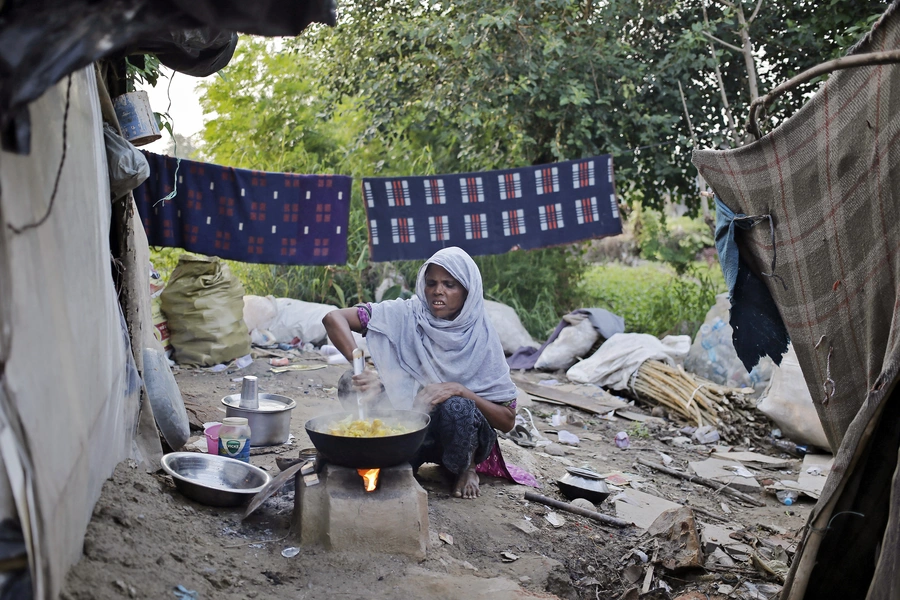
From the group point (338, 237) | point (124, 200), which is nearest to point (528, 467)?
point (124, 200)

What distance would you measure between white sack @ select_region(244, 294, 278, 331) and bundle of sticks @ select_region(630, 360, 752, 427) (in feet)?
12.8

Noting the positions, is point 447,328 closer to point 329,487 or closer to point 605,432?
point 329,487

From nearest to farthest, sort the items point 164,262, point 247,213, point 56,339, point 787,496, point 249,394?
1. point 56,339
2. point 249,394
3. point 787,496
4. point 247,213
5. point 164,262

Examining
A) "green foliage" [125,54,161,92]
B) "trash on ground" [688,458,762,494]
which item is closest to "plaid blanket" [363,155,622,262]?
"green foliage" [125,54,161,92]

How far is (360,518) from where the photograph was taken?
303cm

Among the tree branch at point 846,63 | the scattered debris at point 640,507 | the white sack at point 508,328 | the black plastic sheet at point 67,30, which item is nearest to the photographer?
the black plastic sheet at point 67,30

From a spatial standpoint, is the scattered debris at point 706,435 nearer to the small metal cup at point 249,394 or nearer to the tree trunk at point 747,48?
the small metal cup at point 249,394

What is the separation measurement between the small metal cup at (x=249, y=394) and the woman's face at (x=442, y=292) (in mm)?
1226

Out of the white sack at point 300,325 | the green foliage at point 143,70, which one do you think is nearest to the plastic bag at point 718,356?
the white sack at point 300,325

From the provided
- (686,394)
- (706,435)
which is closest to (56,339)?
(706,435)

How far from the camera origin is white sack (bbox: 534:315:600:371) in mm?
7922

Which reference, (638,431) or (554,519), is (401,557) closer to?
(554,519)

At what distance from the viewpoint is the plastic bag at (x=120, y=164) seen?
10.5 ft

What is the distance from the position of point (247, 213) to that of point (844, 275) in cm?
555
